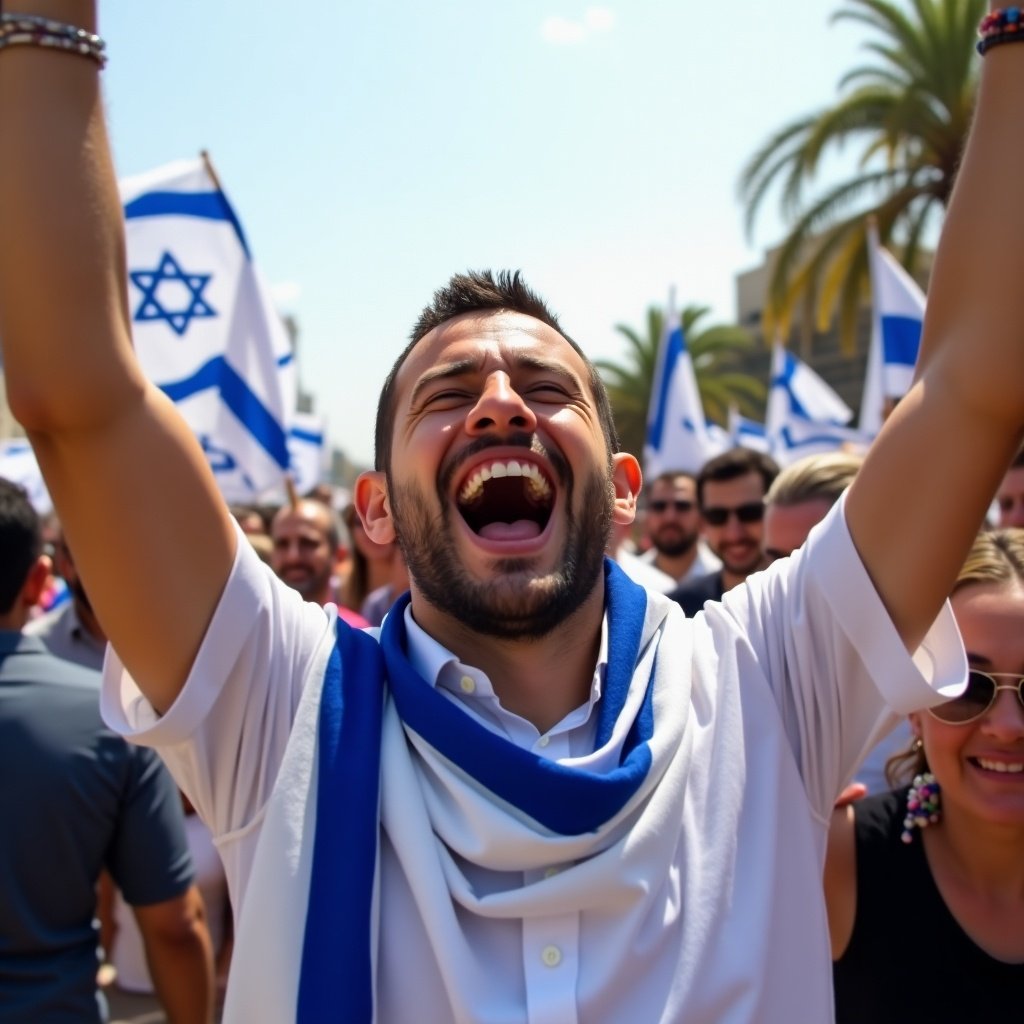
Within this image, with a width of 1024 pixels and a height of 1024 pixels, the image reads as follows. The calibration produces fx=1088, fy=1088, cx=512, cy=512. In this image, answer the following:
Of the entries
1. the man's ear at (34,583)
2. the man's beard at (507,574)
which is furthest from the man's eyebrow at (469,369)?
the man's ear at (34,583)

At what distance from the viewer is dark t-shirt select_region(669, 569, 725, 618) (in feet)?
15.2

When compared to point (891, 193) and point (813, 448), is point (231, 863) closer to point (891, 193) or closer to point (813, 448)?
point (813, 448)

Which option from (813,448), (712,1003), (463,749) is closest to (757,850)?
(712,1003)

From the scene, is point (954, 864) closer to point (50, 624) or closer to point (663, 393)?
point (50, 624)

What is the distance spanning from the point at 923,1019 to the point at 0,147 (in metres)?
2.00

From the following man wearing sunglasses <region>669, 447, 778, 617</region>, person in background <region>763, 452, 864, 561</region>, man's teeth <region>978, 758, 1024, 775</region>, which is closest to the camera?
man's teeth <region>978, 758, 1024, 775</region>

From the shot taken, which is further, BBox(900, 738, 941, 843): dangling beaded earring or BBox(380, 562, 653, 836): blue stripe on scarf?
BBox(900, 738, 941, 843): dangling beaded earring

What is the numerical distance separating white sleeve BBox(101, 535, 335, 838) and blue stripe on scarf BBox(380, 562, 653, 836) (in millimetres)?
148

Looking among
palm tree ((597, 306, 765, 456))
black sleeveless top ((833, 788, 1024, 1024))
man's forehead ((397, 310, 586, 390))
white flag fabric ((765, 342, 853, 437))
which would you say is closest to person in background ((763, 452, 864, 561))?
black sleeveless top ((833, 788, 1024, 1024))

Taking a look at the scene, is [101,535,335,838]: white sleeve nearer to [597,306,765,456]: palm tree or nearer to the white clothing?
the white clothing

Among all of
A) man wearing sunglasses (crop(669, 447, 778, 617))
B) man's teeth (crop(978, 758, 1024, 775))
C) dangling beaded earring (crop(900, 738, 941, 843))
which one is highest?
man's teeth (crop(978, 758, 1024, 775))

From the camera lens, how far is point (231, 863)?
1584 mm

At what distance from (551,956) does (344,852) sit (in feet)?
0.98

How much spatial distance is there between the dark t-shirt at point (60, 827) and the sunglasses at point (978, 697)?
1808 millimetres
